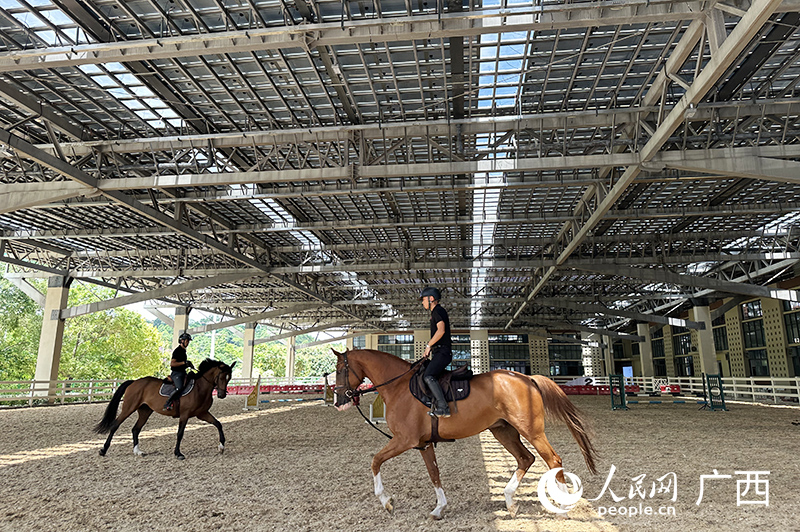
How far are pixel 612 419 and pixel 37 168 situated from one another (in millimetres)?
19528

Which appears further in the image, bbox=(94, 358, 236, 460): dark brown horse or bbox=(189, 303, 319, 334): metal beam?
bbox=(189, 303, 319, 334): metal beam

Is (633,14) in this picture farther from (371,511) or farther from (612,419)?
(612,419)

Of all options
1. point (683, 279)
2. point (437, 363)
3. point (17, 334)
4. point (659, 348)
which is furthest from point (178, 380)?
point (659, 348)

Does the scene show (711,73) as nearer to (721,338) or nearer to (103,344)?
(721,338)

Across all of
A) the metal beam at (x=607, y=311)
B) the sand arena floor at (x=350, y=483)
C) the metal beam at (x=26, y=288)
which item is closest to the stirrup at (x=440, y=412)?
the sand arena floor at (x=350, y=483)

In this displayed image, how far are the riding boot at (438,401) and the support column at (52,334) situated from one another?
1051 inches

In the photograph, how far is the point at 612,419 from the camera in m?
17.2

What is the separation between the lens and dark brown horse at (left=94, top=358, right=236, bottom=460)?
385 inches

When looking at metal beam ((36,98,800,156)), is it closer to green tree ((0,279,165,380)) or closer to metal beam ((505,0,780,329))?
metal beam ((505,0,780,329))

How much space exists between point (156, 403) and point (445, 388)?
6.85 metres

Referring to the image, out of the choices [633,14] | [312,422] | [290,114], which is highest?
[290,114]

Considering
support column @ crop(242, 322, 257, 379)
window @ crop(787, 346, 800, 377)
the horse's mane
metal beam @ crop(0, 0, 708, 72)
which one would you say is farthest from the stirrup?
support column @ crop(242, 322, 257, 379)

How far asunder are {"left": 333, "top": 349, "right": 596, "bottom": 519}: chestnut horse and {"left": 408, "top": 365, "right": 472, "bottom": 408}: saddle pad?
76 millimetres

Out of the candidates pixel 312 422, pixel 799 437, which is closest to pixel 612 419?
pixel 799 437
